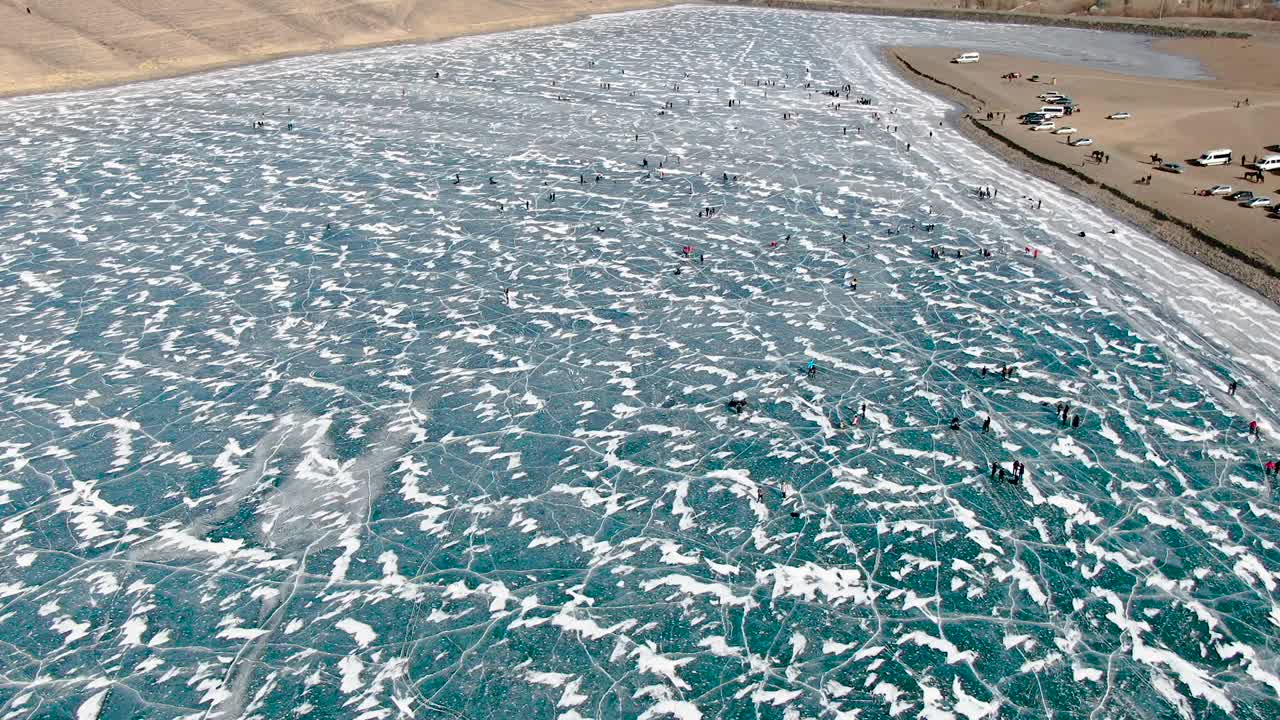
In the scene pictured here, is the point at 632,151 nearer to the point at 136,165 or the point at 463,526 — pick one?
the point at 136,165

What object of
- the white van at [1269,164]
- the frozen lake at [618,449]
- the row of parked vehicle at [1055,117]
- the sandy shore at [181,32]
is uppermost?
the sandy shore at [181,32]

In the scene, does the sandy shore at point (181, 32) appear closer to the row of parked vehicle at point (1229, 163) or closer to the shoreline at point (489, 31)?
the shoreline at point (489, 31)

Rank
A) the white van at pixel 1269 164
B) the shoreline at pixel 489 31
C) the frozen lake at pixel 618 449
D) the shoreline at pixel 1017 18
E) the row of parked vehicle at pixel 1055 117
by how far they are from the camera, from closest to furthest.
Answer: the frozen lake at pixel 618 449
the white van at pixel 1269 164
the row of parked vehicle at pixel 1055 117
the shoreline at pixel 489 31
the shoreline at pixel 1017 18

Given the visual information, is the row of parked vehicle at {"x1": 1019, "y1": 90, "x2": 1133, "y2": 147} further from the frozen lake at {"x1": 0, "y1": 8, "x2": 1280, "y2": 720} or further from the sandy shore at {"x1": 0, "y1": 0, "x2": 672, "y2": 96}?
the sandy shore at {"x1": 0, "y1": 0, "x2": 672, "y2": 96}

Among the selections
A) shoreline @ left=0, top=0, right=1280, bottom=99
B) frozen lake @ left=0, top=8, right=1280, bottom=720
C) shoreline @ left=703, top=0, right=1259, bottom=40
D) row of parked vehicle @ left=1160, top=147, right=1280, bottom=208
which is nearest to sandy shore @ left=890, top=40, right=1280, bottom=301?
row of parked vehicle @ left=1160, top=147, right=1280, bottom=208

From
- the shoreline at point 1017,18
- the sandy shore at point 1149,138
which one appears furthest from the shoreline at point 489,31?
the sandy shore at point 1149,138

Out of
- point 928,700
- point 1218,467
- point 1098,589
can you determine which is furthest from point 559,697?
point 1218,467
